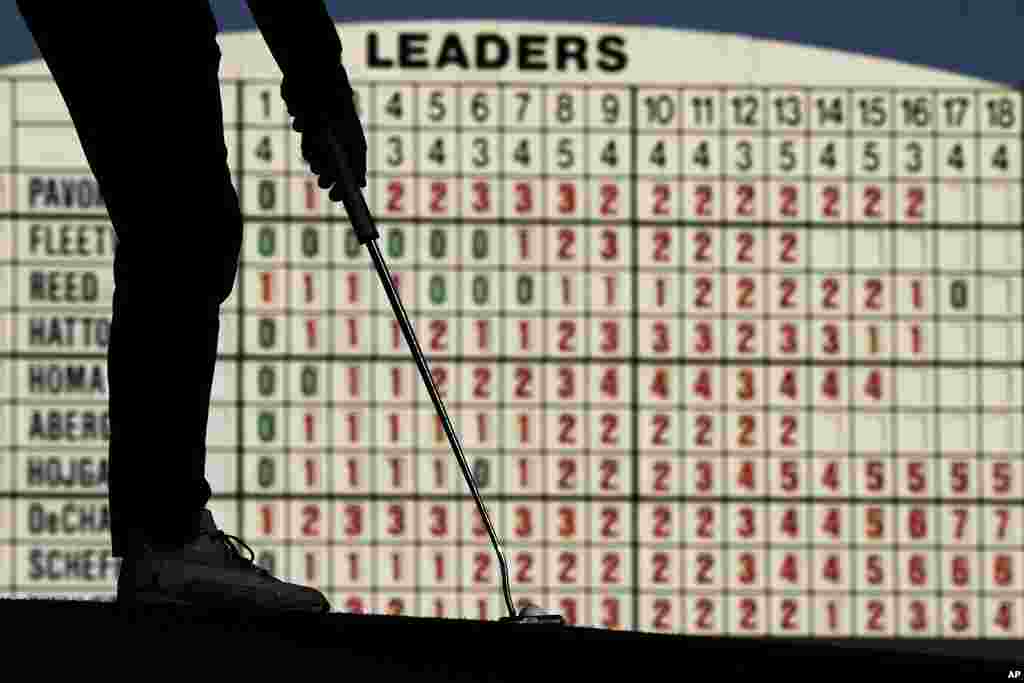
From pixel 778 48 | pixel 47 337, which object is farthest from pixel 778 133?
pixel 47 337

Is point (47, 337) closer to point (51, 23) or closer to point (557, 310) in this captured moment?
point (557, 310)

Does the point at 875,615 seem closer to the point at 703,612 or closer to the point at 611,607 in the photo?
the point at 703,612

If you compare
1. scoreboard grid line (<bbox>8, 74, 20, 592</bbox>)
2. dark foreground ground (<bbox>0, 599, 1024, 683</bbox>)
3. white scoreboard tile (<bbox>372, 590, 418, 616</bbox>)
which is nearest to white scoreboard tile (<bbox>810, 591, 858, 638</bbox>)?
white scoreboard tile (<bbox>372, 590, 418, 616</bbox>)

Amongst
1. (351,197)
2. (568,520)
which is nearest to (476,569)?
(568,520)

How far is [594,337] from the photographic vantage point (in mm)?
6488

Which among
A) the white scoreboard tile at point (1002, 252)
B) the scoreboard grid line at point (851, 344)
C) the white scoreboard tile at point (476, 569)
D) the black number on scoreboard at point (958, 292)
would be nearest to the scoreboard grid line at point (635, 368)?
the white scoreboard tile at point (476, 569)

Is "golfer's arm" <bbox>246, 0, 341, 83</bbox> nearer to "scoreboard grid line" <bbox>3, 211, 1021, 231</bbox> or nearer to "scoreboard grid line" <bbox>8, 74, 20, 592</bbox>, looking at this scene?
"scoreboard grid line" <bbox>3, 211, 1021, 231</bbox>

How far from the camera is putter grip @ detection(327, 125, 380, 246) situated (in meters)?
2.63

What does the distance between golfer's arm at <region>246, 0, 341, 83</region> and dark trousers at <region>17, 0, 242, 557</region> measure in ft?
0.38

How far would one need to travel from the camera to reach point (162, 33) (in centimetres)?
229

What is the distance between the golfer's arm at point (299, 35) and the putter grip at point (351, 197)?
0.11m

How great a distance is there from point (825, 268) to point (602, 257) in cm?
87

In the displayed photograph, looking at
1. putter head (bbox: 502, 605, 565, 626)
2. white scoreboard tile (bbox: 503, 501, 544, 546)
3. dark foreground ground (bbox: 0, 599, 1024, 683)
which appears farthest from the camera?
white scoreboard tile (bbox: 503, 501, 544, 546)

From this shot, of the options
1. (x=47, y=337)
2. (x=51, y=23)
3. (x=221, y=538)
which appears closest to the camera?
(x=51, y=23)
